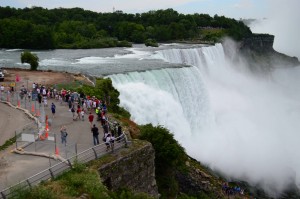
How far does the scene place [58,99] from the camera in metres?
27.3

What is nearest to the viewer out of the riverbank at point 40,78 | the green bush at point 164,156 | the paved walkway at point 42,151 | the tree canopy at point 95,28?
the paved walkway at point 42,151

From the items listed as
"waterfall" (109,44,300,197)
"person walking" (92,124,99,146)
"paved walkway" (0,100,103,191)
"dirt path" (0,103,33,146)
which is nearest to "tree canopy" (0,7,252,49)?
"waterfall" (109,44,300,197)

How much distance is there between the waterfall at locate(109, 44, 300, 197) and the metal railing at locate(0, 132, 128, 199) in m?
13.6

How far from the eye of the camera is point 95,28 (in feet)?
325

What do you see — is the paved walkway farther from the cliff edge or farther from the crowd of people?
the cliff edge

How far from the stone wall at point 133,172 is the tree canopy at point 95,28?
201 ft

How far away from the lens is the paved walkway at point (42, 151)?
1438 cm

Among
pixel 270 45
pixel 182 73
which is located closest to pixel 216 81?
pixel 182 73

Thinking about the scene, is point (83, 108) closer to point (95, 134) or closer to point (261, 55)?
point (95, 134)

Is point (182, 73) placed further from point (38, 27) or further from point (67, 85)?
point (38, 27)

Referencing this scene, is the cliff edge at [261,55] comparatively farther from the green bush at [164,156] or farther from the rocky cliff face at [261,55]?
the green bush at [164,156]

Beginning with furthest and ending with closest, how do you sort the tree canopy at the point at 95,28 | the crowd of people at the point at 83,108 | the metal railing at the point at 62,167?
the tree canopy at the point at 95,28, the crowd of people at the point at 83,108, the metal railing at the point at 62,167

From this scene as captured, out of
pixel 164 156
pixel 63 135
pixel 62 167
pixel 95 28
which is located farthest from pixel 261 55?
pixel 62 167

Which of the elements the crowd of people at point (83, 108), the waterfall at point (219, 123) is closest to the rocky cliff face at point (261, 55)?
the waterfall at point (219, 123)
